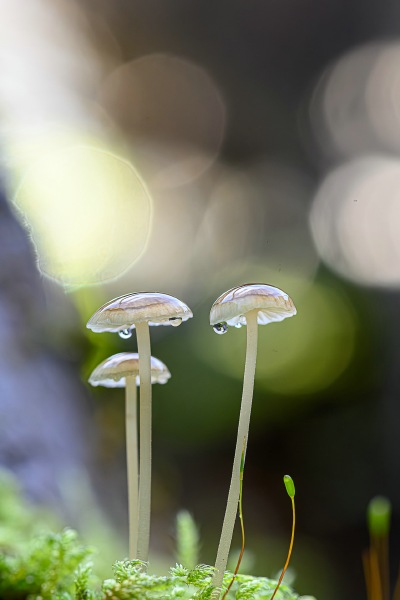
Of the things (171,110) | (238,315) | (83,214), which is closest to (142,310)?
(238,315)

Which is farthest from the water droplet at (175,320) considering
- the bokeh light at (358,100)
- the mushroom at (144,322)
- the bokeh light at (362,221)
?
the bokeh light at (358,100)

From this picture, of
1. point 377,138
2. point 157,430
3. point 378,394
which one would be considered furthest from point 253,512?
point 377,138

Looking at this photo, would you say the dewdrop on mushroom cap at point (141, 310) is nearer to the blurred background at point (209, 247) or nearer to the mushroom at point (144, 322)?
the mushroom at point (144, 322)

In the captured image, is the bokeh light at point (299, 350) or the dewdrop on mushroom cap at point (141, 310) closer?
the dewdrop on mushroom cap at point (141, 310)

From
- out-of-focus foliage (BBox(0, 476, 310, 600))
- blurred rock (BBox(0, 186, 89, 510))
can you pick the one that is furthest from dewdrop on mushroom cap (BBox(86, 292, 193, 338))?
blurred rock (BBox(0, 186, 89, 510))

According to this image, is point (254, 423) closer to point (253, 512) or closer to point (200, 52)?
point (253, 512)

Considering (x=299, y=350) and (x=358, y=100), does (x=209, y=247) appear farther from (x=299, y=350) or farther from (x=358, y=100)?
(x=358, y=100)

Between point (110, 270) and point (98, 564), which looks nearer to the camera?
point (98, 564)

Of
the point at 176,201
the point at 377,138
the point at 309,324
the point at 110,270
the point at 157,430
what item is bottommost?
the point at 157,430
